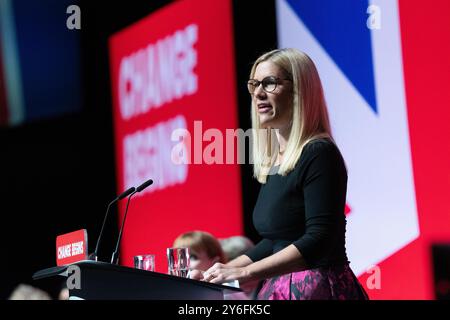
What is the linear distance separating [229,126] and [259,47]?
47 cm

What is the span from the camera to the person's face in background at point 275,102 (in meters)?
2.12

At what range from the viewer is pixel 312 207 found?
198cm

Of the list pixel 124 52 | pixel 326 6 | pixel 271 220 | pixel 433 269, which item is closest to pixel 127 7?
pixel 124 52

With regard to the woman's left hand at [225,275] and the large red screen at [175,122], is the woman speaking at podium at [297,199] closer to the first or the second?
the woman's left hand at [225,275]

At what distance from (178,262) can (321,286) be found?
0.39 metres

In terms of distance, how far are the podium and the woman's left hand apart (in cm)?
7

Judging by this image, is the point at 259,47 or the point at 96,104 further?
the point at 96,104

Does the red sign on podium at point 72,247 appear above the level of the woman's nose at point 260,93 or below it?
below

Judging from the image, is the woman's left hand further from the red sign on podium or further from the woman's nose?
the woman's nose

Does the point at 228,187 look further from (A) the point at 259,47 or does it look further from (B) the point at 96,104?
(B) the point at 96,104

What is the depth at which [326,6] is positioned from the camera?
3598mm

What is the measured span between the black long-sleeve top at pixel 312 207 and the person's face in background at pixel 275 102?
0.13 meters

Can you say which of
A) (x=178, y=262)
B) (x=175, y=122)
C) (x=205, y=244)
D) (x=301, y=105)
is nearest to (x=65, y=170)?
(x=175, y=122)

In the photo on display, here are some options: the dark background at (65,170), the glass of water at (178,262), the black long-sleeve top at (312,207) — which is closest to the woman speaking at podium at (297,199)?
the black long-sleeve top at (312,207)
